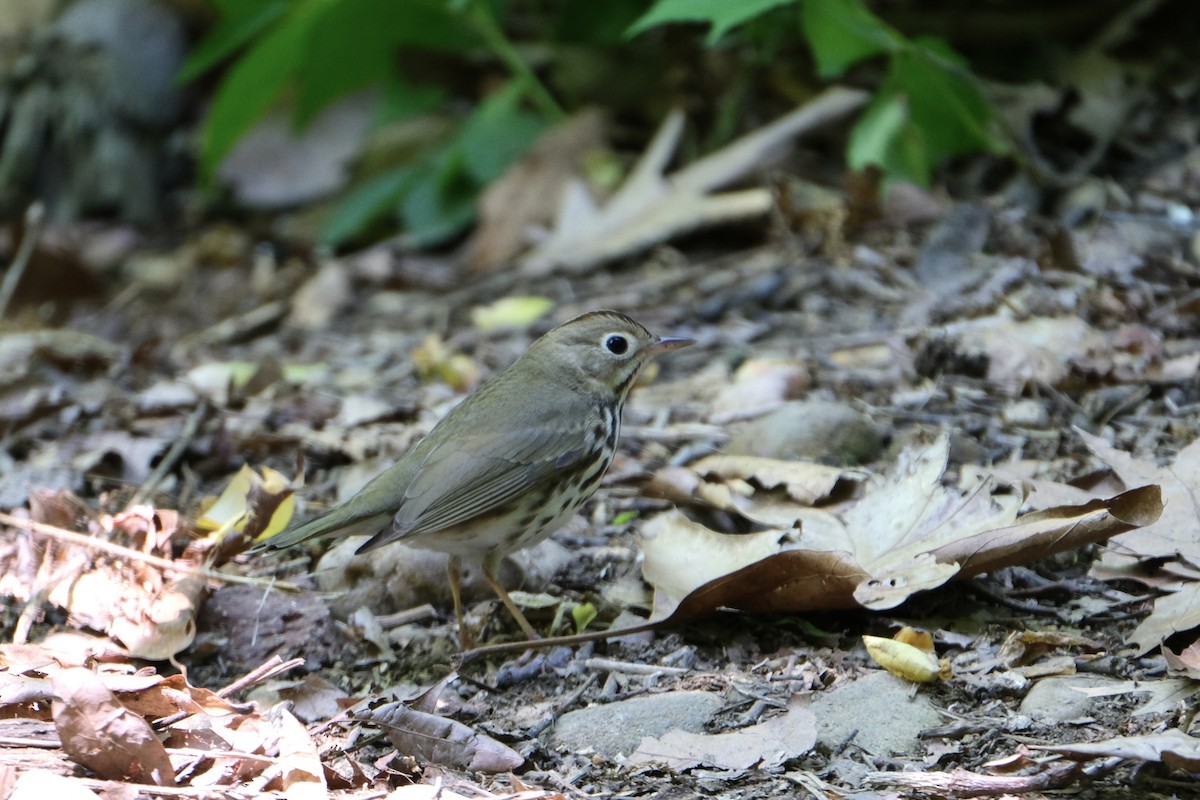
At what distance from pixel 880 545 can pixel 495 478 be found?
100 cm

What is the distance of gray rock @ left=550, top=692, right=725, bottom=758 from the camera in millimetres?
2691

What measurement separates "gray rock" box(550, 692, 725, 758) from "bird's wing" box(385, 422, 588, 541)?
668 millimetres

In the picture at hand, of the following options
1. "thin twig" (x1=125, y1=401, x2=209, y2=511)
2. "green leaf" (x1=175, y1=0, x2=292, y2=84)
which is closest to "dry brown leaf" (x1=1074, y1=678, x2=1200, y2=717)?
"thin twig" (x1=125, y1=401, x2=209, y2=511)

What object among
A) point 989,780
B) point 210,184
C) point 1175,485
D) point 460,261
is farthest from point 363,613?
point 210,184

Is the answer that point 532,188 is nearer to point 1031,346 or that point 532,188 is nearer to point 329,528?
point 1031,346

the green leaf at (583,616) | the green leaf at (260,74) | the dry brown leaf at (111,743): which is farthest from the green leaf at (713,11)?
the dry brown leaf at (111,743)

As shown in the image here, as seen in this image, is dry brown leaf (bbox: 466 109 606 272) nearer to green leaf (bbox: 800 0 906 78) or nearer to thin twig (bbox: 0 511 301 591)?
green leaf (bbox: 800 0 906 78)

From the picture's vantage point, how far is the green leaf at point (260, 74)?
6223 millimetres

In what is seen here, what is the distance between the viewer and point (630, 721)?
2.74 metres

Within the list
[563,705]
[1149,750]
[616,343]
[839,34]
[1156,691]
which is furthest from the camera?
[839,34]

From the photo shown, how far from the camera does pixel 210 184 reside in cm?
774

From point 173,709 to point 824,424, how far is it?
1982 millimetres

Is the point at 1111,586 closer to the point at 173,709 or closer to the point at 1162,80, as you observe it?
the point at 173,709

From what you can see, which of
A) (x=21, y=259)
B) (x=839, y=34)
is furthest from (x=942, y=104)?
(x=21, y=259)
